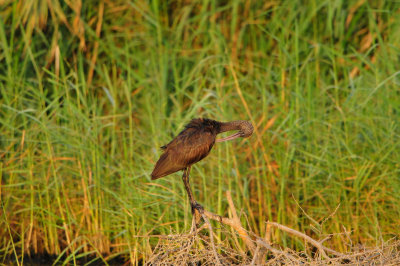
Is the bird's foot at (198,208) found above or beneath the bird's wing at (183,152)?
beneath

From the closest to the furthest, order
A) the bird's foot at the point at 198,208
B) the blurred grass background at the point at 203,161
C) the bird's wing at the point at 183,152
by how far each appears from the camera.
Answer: the bird's foot at the point at 198,208, the bird's wing at the point at 183,152, the blurred grass background at the point at 203,161

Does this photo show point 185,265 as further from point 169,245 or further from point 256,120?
point 256,120

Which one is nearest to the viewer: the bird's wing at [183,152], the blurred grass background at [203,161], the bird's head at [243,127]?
the bird's wing at [183,152]

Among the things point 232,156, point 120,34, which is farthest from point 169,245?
point 120,34

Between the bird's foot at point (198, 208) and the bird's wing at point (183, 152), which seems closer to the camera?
the bird's foot at point (198, 208)

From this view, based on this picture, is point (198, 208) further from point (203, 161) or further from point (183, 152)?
point (203, 161)

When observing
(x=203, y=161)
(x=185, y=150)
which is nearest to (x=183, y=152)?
(x=185, y=150)

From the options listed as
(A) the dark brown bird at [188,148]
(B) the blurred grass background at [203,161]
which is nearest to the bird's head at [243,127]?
(A) the dark brown bird at [188,148]

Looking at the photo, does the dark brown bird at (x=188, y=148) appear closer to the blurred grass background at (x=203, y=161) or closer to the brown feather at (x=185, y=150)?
the brown feather at (x=185, y=150)

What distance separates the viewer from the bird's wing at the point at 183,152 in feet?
13.9

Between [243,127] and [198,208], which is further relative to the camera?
[243,127]

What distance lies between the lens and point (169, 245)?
3742 millimetres

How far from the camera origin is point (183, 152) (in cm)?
423

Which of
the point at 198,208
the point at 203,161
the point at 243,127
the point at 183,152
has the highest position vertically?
the point at 243,127
